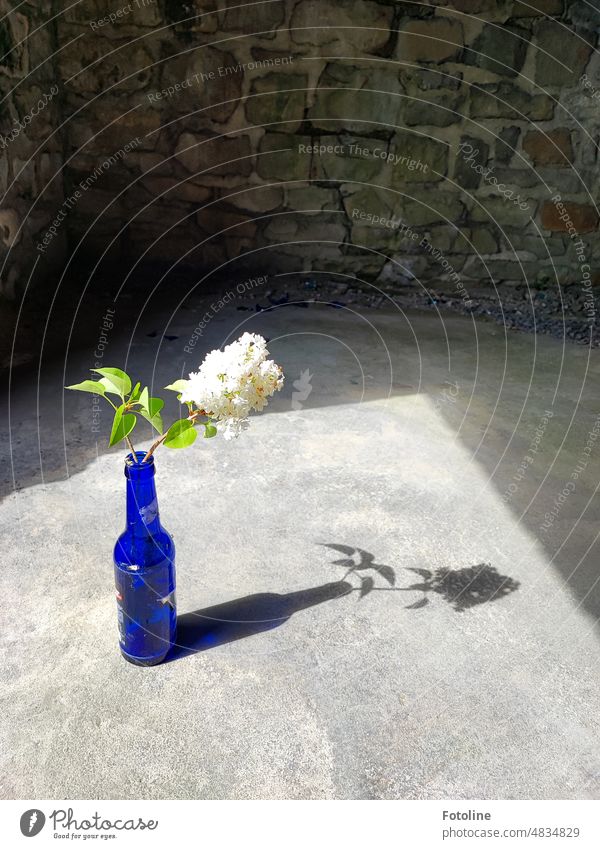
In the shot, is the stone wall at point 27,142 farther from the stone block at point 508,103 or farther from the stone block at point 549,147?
the stone block at point 549,147

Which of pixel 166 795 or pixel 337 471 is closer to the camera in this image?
pixel 166 795

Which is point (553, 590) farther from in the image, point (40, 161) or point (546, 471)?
point (40, 161)

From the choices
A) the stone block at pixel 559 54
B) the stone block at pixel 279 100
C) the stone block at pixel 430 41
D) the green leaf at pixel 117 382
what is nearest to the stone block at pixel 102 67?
the stone block at pixel 279 100

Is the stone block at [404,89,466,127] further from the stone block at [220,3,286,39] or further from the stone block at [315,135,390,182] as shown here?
the stone block at [220,3,286,39]

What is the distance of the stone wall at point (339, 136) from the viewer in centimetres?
355

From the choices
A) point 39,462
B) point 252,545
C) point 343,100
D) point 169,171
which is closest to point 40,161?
point 169,171

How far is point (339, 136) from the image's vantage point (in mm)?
3740

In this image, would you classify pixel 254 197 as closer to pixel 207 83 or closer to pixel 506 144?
pixel 207 83

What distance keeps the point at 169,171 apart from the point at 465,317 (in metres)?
1.66

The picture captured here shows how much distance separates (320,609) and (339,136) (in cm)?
281

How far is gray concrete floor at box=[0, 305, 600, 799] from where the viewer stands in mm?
1252

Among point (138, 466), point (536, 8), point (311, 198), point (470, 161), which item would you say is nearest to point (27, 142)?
point (311, 198)
